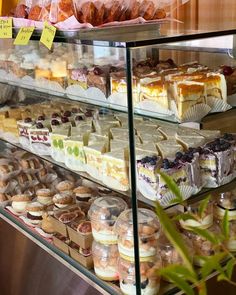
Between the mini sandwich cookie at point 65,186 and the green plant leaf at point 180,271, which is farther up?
the green plant leaf at point 180,271

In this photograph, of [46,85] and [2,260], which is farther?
[2,260]

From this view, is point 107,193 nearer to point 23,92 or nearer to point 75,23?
point 75,23

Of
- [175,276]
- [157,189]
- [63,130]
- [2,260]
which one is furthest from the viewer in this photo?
[2,260]

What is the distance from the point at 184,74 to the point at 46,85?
69 centimetres

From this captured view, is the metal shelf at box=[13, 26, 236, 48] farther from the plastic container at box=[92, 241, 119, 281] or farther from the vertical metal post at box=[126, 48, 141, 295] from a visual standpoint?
the plastic container at box=[92, 241, 119, 281]

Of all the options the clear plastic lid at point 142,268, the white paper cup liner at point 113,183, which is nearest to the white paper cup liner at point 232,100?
the white paper cup liner at point 113,183

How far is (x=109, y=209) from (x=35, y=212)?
0.54 meters

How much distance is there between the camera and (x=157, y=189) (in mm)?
1296

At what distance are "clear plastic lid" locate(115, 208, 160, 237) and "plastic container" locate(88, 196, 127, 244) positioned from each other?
90 millimetres

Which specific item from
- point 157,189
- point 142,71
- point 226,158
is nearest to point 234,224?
point 226,158

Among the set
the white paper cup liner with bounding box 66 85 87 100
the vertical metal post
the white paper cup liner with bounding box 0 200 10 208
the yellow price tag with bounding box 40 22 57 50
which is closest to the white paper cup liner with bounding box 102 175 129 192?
the vertical metal post

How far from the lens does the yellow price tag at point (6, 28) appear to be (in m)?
1.71

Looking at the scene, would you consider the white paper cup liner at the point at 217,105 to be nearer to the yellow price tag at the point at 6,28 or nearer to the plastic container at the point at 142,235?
the plastic container at the point at 142,235

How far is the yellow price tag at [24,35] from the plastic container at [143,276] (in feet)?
2.62
